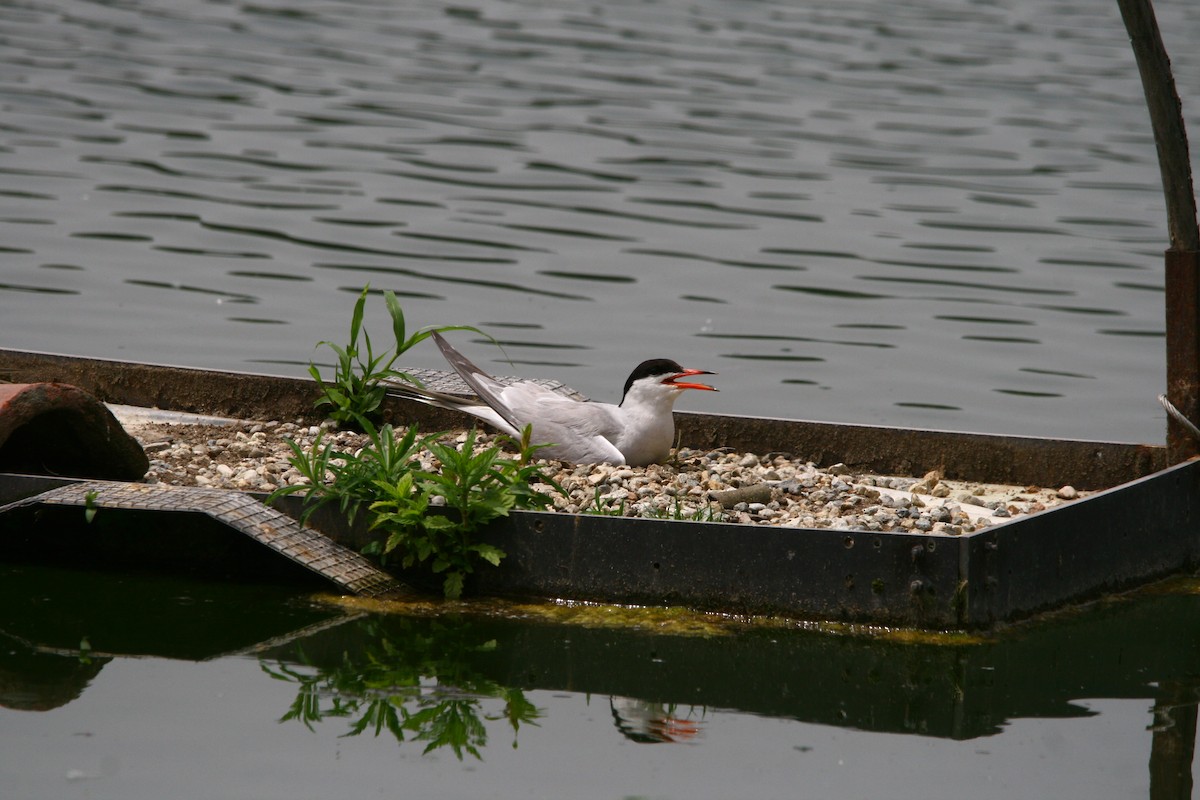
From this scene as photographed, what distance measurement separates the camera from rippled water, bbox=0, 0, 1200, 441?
10.4 m

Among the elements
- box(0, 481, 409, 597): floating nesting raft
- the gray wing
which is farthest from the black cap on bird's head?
box(0, 481, 409, 597): floating nesting raft

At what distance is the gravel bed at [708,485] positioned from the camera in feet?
19.3

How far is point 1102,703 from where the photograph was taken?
4.94m

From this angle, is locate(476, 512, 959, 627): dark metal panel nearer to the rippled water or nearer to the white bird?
the white bird

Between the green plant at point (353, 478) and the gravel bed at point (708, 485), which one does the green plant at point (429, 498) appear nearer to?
the green plant at point (353, 478)

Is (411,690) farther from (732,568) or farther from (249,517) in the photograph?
(732,568)

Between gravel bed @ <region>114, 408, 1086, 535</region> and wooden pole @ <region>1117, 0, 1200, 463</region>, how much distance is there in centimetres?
63

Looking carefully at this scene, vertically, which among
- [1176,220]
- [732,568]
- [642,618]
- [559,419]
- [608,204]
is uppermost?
[608,204]

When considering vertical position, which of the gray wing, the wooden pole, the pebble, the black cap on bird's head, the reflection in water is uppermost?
the wooden pole

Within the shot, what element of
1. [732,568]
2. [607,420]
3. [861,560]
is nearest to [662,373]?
[607,420]

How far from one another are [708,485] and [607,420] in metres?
0.50

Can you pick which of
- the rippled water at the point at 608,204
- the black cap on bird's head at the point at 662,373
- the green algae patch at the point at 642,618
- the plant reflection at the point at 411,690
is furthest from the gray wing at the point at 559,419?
the rippled water at the point at 608,204

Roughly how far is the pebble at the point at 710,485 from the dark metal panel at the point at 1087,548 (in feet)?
1.07

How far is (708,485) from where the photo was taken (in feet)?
20.8
